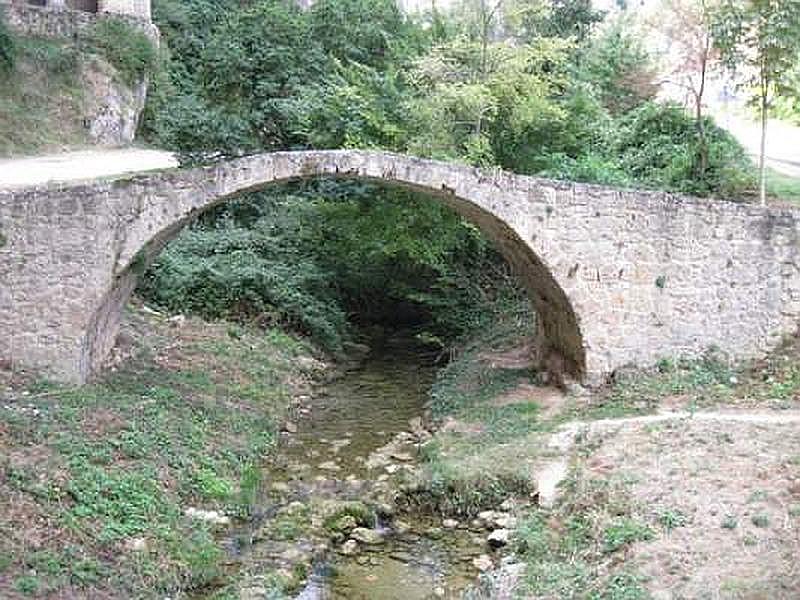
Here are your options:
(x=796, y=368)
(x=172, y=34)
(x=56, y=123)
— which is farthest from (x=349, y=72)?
(x=796, y=368)

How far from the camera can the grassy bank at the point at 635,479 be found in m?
7.03

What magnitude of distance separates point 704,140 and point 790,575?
11908 mm

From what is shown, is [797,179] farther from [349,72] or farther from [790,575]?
[790,575]

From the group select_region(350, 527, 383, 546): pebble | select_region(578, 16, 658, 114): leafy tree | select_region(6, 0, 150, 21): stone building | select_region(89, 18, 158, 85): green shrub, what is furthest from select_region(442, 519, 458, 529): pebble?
select_region(6, 0, 150, 21): stone building

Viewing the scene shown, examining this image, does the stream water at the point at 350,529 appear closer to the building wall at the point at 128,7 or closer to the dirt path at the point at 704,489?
the dirt path at the point at 704,489

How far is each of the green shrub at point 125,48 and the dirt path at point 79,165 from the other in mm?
3025

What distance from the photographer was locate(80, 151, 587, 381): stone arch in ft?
34.1

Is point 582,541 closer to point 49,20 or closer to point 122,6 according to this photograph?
point 49,20

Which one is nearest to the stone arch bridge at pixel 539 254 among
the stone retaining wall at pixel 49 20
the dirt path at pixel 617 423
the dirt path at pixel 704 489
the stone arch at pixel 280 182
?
the stone arch at pixel 280 182

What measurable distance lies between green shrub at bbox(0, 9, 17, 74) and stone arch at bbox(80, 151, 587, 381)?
10.0 meters

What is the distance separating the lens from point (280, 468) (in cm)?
1061

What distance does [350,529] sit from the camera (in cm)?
885

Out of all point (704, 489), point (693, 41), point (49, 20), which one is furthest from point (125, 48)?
point (704, 489)

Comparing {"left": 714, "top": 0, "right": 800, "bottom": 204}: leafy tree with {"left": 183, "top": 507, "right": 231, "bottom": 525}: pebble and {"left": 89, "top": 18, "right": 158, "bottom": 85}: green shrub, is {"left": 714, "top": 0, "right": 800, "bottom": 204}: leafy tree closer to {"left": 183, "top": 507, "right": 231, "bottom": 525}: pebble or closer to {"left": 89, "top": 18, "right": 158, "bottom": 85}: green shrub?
A: {"left": 183, "top": 507, "right": 231, "bottom": 525}: pebble
